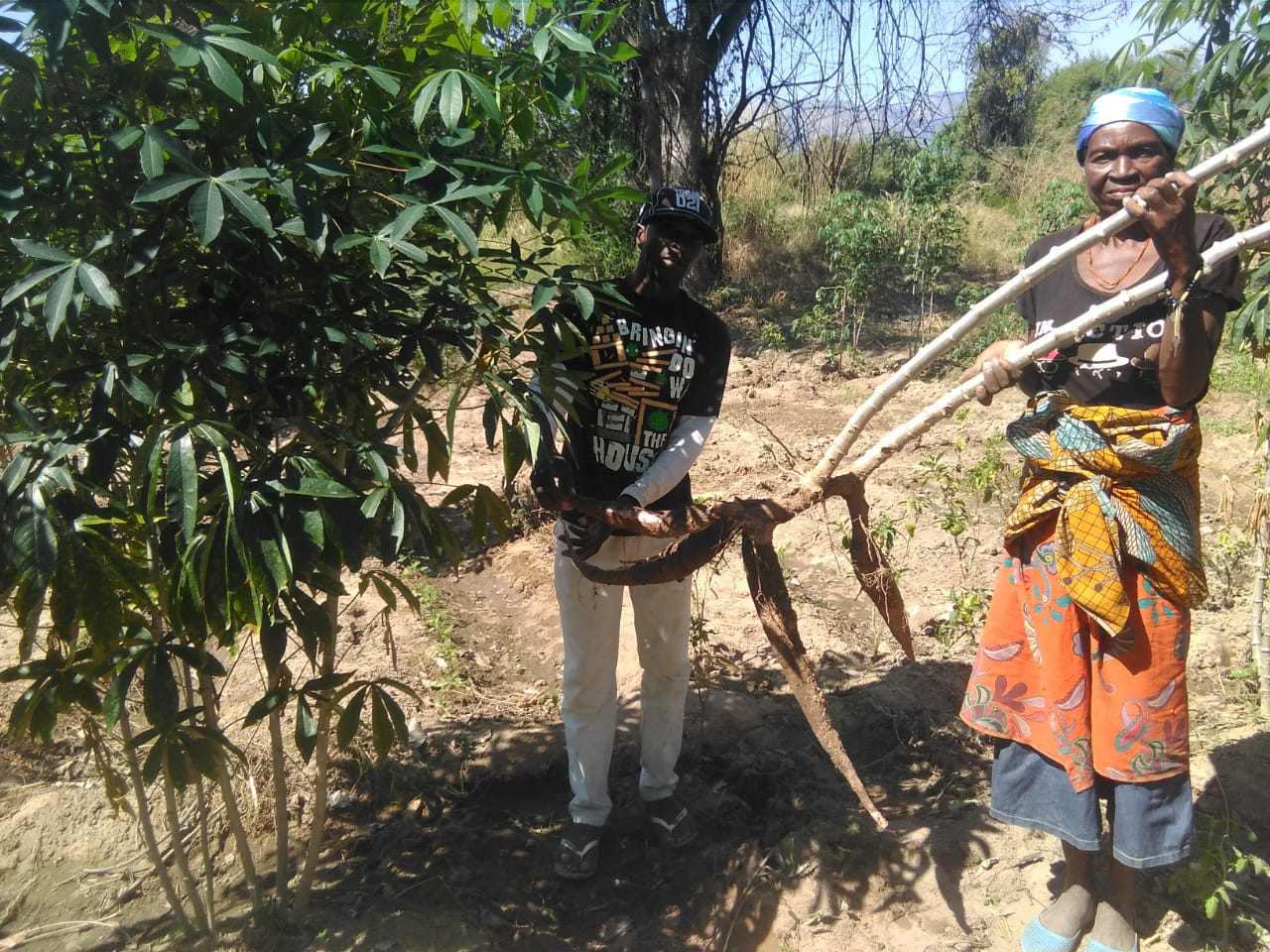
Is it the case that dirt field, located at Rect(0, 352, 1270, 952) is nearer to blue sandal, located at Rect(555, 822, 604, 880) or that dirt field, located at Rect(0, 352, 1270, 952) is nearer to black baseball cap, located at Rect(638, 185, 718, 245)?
blue sandal, located at Rect(555, 822, 604, 880)

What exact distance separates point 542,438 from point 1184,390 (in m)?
1.30

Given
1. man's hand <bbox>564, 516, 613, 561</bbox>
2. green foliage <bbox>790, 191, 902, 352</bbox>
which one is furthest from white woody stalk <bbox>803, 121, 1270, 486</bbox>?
green foliage <bbox>790, 191, 902, 352</bbox>

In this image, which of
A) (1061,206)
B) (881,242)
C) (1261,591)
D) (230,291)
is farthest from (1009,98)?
(230,291)

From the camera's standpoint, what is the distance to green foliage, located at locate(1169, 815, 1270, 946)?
2.04 meters

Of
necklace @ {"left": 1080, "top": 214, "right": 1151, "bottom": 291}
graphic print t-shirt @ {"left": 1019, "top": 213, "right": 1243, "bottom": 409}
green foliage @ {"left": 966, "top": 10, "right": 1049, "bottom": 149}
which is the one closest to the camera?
graphic print t-shirt @ {"left": 1019, "top": 213, "right": 1243, "bottom": 409}

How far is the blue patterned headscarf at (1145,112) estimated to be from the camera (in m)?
1.75

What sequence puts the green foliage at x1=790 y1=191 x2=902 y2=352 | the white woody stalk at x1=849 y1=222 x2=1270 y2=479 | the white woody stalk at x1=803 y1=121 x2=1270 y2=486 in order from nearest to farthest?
the white woody stalk at x1=803 y1=121 x2=1270 y2=486
the white woody stalk at x1=849 y1=222 x2=1270 y2=479
the green foliage at x1=790 y1=191 x2=902 y2=352

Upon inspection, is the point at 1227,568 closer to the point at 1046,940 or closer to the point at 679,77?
the point at 1046,940

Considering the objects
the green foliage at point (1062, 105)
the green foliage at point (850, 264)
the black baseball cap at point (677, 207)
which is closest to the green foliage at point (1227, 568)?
the black baseball cap at point (677, 207)

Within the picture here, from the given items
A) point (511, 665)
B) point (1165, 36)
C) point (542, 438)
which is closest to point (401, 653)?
point (511, 665)

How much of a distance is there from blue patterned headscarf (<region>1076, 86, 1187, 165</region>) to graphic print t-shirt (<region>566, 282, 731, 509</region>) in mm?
944

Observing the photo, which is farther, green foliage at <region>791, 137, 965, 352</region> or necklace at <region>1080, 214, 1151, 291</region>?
green foliage at <region>791, 137, 965, 352</region>

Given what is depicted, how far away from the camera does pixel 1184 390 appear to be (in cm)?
175

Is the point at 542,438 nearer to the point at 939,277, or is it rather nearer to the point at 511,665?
the point at 511,665
